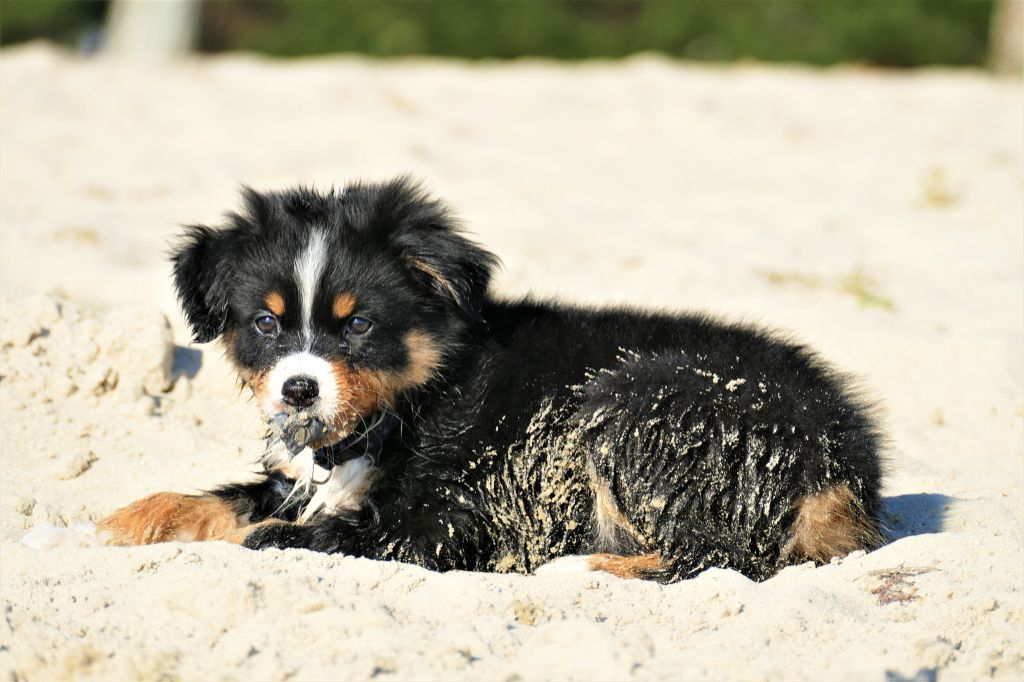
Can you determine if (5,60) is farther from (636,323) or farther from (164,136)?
(636,323)

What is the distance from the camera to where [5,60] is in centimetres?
1207

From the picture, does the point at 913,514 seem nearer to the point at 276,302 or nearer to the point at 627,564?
the point at 627,564

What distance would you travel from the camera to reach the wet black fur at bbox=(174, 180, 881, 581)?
4.73 metres

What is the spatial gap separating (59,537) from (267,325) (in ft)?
3.68

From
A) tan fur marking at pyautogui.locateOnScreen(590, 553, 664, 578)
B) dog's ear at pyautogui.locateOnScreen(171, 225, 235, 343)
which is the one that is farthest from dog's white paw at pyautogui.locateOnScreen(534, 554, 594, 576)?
dog's ear at pyautogui.locateOnScreen(171, 225, 235, 343)

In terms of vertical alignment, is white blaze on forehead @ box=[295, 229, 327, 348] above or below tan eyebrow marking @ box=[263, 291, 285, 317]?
above

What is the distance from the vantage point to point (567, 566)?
15.6 feet

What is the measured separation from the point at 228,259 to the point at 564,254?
12.4 feet

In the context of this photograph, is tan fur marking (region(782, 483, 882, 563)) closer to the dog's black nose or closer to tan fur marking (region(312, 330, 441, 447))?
tan fur marking (region(312, 330, 441, 447))

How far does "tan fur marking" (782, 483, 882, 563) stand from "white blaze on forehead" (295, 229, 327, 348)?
200 centimetres

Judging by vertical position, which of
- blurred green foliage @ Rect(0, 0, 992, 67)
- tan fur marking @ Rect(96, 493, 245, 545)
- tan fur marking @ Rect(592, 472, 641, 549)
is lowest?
tan fur marking @ Rect(96, 493, 245, 545)

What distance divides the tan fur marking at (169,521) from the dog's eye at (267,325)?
74 cm

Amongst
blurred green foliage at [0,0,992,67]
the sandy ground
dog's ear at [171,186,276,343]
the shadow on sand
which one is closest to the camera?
the sandy ground

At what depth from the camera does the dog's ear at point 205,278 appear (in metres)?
5.10
